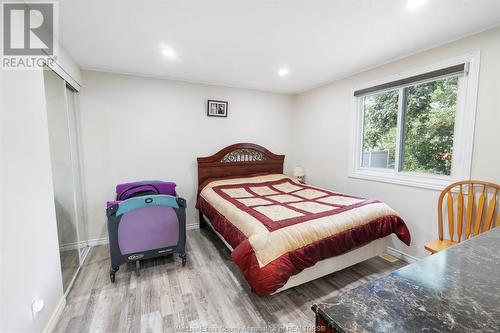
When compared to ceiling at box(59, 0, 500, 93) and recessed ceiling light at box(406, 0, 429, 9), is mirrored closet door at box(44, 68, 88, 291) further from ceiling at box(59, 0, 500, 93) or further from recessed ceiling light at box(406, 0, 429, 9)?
recessed ceiling light at box(406, 0, 429, 9)

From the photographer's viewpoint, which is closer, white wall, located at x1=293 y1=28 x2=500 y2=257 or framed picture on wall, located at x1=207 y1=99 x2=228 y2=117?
white wall, located at x1=293 y1=28 x2=500 y2=257

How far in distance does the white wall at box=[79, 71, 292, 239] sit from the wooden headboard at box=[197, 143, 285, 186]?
0.13 m

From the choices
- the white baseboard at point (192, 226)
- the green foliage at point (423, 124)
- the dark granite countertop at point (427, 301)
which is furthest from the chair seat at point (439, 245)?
the white baseboard at point (192, 226)

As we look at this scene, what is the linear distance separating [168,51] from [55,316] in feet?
8.34

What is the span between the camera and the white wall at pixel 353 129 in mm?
1952

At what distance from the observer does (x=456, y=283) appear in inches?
28.5

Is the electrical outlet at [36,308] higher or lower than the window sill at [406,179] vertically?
lower

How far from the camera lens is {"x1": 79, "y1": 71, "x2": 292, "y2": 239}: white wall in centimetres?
294

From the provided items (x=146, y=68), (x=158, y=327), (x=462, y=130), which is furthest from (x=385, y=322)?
(x=146, y=68)

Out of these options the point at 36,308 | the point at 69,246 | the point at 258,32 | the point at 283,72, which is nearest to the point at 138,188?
the point at 69,246

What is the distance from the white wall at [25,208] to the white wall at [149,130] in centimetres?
141

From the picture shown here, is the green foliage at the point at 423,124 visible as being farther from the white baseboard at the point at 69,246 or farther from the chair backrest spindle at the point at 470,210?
the white baseboard at the point at 69,246

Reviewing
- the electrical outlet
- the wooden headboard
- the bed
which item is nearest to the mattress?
the bed

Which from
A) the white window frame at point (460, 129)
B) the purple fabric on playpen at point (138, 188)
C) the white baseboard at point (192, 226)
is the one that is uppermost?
the white window frame at point (460, 129)
